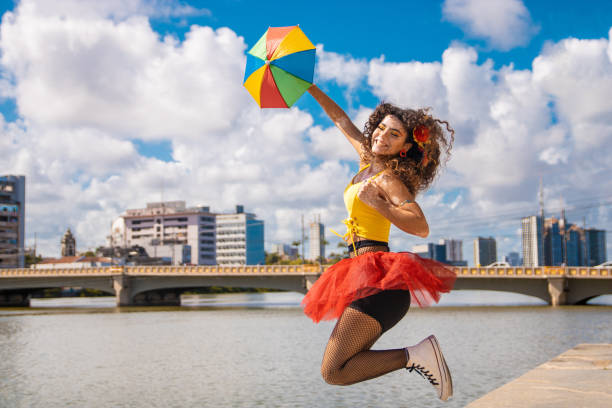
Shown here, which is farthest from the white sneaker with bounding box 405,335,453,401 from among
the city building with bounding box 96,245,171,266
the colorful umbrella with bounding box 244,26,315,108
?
the city building with bounding box 96,245,171,266

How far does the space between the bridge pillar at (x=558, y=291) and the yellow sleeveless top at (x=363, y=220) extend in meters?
50.4

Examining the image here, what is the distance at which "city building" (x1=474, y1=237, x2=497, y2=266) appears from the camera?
169 meters

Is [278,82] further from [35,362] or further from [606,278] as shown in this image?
[606,278]

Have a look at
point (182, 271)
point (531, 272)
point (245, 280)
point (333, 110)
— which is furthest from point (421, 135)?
point (182, 271)

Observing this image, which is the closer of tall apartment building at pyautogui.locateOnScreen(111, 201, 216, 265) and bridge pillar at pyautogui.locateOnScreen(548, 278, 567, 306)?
bridge pillar at pyautogui.locateOnScreen(548, 278, 567, 306)

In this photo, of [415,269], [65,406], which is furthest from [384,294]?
[65,406]

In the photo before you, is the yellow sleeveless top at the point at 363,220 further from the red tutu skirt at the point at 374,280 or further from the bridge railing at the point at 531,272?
the bridge railing at the point at 531,272

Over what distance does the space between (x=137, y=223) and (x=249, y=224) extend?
116ft

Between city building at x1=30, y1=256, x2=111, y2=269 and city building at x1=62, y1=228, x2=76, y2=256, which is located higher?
city building at x1=62, y1=228, x2=76, y2=256

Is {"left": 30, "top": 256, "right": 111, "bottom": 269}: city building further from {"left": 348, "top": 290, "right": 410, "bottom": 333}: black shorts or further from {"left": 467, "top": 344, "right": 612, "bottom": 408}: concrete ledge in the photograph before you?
{"left": 348, "top": 290, "right": 410, "bottom": 333}: black shorts

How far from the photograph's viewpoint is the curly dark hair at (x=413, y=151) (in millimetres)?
4031

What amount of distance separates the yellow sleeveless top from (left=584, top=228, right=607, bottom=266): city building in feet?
641

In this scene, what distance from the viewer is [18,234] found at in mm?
110625

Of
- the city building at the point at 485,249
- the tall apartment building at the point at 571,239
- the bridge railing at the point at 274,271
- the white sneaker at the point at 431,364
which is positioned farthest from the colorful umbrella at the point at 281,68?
the city building at the point at 485,249
